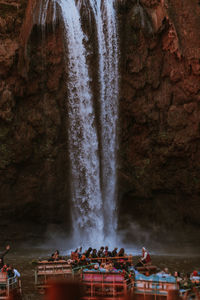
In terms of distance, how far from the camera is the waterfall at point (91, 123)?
3394 centimetres

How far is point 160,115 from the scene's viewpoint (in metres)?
33.9

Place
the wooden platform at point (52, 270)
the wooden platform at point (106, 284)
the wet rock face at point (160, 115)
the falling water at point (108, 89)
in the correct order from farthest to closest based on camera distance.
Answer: the falling water at point (108, 89) → the wet rock face at point (160, 115) → the wooden platform at point (52, 270) → the wooden platform at point (106, 284)

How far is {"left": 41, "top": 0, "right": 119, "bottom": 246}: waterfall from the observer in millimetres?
33938

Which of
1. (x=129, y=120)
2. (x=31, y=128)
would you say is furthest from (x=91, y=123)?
(x=31, y=128)

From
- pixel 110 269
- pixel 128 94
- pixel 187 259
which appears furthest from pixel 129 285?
pixel 128 94

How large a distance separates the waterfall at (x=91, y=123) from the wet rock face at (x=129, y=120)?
76 centimetres

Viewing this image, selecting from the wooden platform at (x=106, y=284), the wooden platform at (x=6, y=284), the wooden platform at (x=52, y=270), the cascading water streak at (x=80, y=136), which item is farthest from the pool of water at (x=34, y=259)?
the cascading water streak at (x=80, y=136)

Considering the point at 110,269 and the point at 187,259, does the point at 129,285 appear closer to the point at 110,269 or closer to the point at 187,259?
the point at 110,269

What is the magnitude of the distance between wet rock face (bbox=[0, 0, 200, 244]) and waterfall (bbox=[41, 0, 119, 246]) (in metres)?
0.76

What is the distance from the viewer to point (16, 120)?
1275 inches

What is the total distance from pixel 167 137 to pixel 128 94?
4.96 meters

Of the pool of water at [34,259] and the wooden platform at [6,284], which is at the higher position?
the wooden platform at [6,284]

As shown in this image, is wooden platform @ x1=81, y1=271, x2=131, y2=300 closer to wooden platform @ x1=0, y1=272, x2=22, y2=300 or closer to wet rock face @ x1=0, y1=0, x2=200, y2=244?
wooden platform @ x1=0, y1=272, x2=22, y2=300

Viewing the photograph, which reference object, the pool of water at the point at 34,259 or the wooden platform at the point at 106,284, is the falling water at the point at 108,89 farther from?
the wooden platform at the point at 106,284
